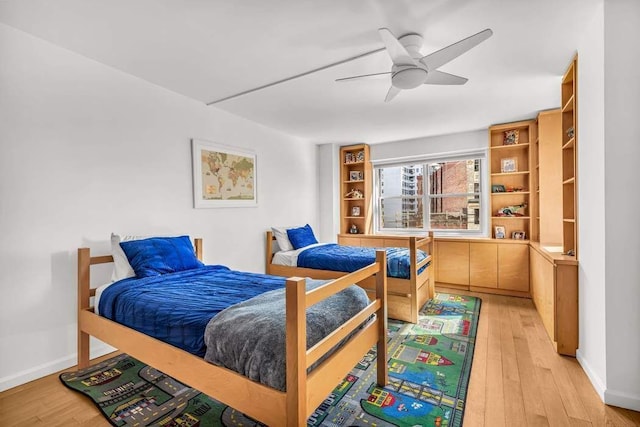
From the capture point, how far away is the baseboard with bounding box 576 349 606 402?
1917 millimetres

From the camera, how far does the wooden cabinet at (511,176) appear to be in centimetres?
434

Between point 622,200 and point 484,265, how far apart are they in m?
2.66

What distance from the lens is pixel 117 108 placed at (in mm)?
2701

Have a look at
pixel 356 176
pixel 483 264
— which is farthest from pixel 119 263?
pixel 483 264

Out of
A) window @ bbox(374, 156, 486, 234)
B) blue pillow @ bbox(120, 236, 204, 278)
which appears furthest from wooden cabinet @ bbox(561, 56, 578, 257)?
blue pillow @ bbox(120, 236, 204, 278)

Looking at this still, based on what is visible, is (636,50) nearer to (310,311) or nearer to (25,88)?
(310,311)

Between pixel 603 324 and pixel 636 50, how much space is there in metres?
1.64

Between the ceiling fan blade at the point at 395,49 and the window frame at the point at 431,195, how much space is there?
3.23 meters

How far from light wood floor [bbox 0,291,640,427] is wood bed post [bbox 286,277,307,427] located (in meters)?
1.09

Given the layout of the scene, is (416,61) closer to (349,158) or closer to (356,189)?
(349,158)

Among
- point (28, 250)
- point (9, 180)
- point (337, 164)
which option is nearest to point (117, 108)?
point (9, 180)

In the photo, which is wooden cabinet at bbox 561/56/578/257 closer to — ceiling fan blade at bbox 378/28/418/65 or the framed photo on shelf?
ceiling fan blade at bbox 378/28/418/65

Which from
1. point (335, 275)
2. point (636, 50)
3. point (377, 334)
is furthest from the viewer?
point (335, 275)

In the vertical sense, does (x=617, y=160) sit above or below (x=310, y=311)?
above
